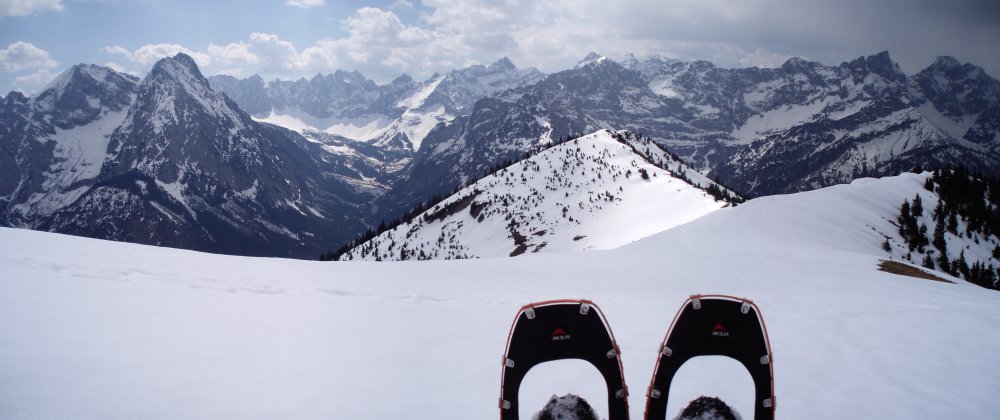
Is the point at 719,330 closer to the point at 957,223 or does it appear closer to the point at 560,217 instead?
the point at 957,223

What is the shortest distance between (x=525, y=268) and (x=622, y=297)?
21.0 ft

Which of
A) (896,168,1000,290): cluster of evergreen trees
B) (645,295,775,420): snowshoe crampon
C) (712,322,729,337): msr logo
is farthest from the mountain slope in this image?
(712,322,729,337): msr logo

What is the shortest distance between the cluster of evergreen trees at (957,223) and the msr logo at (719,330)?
4301 centimetres

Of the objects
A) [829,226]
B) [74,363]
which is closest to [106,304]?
[74,363]

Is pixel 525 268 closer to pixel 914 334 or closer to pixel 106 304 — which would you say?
pixel 914 334

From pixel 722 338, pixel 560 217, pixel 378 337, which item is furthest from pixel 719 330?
pixel 560 217

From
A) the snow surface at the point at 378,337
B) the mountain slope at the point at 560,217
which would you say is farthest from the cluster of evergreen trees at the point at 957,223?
the mountain slope at the point at 560,217

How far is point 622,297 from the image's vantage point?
18094mm

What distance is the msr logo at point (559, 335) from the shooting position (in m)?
7.00

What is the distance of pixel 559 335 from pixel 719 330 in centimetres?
228

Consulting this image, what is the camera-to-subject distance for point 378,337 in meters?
11.4

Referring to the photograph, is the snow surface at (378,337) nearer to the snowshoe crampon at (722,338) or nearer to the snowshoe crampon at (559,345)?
the snowshoe crampon at (559,345)

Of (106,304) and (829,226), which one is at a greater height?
(829,226)

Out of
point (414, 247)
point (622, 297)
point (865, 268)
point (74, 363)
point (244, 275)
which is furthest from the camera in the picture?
point (414, 247)
